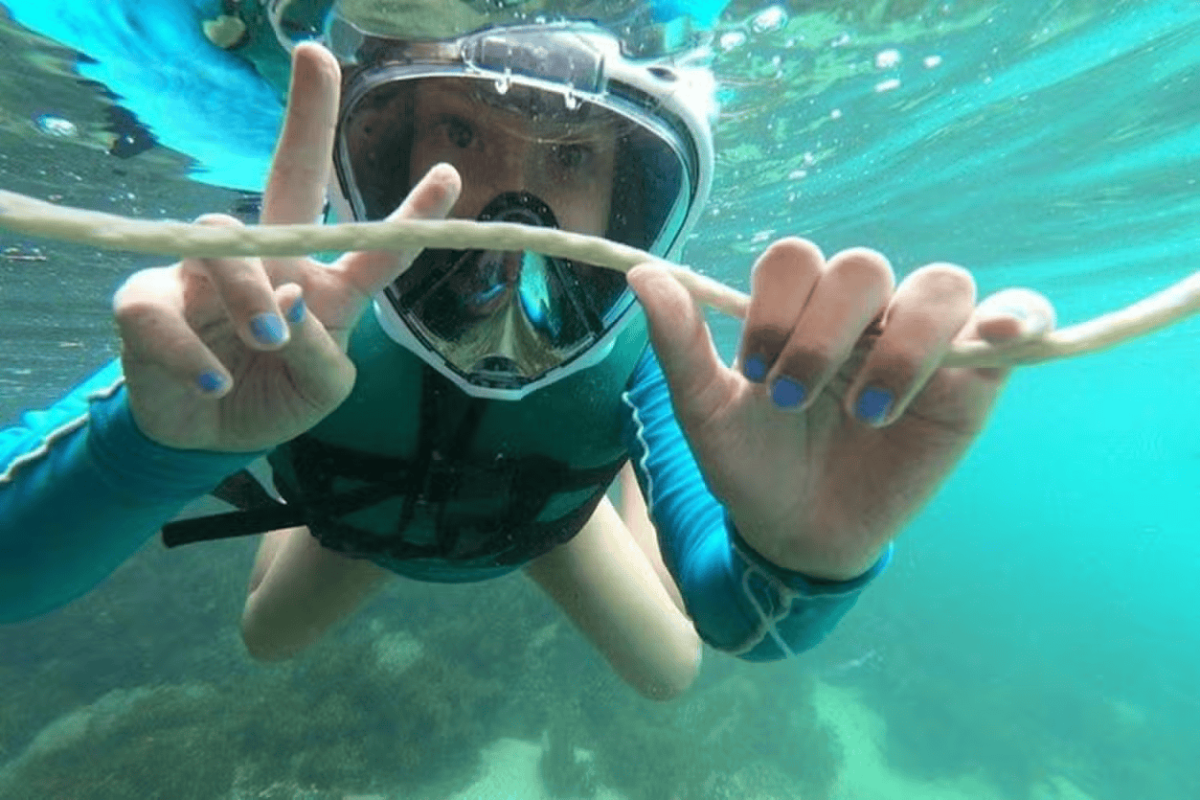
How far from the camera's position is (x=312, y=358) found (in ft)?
6.54

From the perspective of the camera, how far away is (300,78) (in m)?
1.80

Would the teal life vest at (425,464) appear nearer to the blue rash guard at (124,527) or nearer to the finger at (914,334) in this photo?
the blue rash guard at (124,527)

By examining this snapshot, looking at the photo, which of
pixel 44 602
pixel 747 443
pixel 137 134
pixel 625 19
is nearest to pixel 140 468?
pixel 44 602

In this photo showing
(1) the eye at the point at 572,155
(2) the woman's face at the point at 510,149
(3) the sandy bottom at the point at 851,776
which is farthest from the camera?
(3) the sandy bottom at the point at 851,776

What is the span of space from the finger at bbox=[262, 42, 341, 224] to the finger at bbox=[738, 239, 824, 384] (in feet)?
3.70

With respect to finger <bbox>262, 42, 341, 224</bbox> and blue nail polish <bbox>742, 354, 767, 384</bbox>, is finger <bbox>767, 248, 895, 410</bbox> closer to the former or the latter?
blue nail polish <bbox>742, 354, 767, 384</bbox>

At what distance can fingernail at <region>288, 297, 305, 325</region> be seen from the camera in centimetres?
184

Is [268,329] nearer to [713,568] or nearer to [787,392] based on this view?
[787,392]

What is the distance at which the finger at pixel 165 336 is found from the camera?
183 centimetres

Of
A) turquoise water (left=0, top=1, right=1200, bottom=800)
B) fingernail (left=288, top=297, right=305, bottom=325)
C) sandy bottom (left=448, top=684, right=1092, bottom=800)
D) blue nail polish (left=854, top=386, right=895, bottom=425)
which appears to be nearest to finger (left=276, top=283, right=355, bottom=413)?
fingernail (left=288, top=297, right=305, bottom=325)

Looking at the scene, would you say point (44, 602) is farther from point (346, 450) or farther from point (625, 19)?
point (625, 19)

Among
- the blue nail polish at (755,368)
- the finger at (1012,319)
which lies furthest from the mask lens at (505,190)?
the finger at (1012,319)

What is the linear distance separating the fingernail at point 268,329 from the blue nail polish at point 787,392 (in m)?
1.19

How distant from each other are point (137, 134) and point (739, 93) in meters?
7.21
